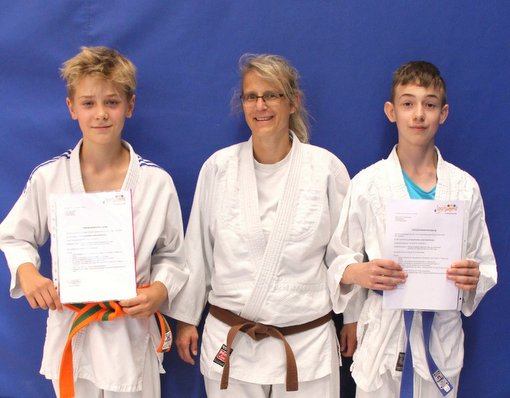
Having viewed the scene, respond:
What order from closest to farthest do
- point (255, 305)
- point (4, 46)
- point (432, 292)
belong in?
point (432, 292) → point (255, 305) → point (4, 46)

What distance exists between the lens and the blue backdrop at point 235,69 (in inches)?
99.1

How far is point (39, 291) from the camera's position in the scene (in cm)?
208

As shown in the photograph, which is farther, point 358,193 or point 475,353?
point 475,353

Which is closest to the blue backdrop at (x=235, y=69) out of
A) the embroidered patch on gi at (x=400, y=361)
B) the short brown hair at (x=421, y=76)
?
the short brown hair at (x=421, y=76)

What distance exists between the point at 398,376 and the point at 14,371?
1761mm

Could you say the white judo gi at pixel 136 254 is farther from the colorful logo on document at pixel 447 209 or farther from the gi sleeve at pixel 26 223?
the colorful logo on document at pixel 447 209

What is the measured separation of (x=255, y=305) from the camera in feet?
7.32

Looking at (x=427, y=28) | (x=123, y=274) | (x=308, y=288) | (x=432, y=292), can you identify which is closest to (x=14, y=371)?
(x=123, y=274)

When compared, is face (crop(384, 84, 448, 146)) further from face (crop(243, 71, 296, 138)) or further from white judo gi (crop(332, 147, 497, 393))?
face (crop(243, 71, 296, 138))

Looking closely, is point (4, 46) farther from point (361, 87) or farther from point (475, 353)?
point (475, 353)

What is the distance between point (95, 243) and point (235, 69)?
1011 millimetres

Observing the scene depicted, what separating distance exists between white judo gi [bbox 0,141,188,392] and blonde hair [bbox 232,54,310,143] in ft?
1.89

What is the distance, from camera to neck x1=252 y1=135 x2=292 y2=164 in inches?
93.3

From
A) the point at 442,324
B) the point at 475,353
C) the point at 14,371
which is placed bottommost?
the point at 14,371
